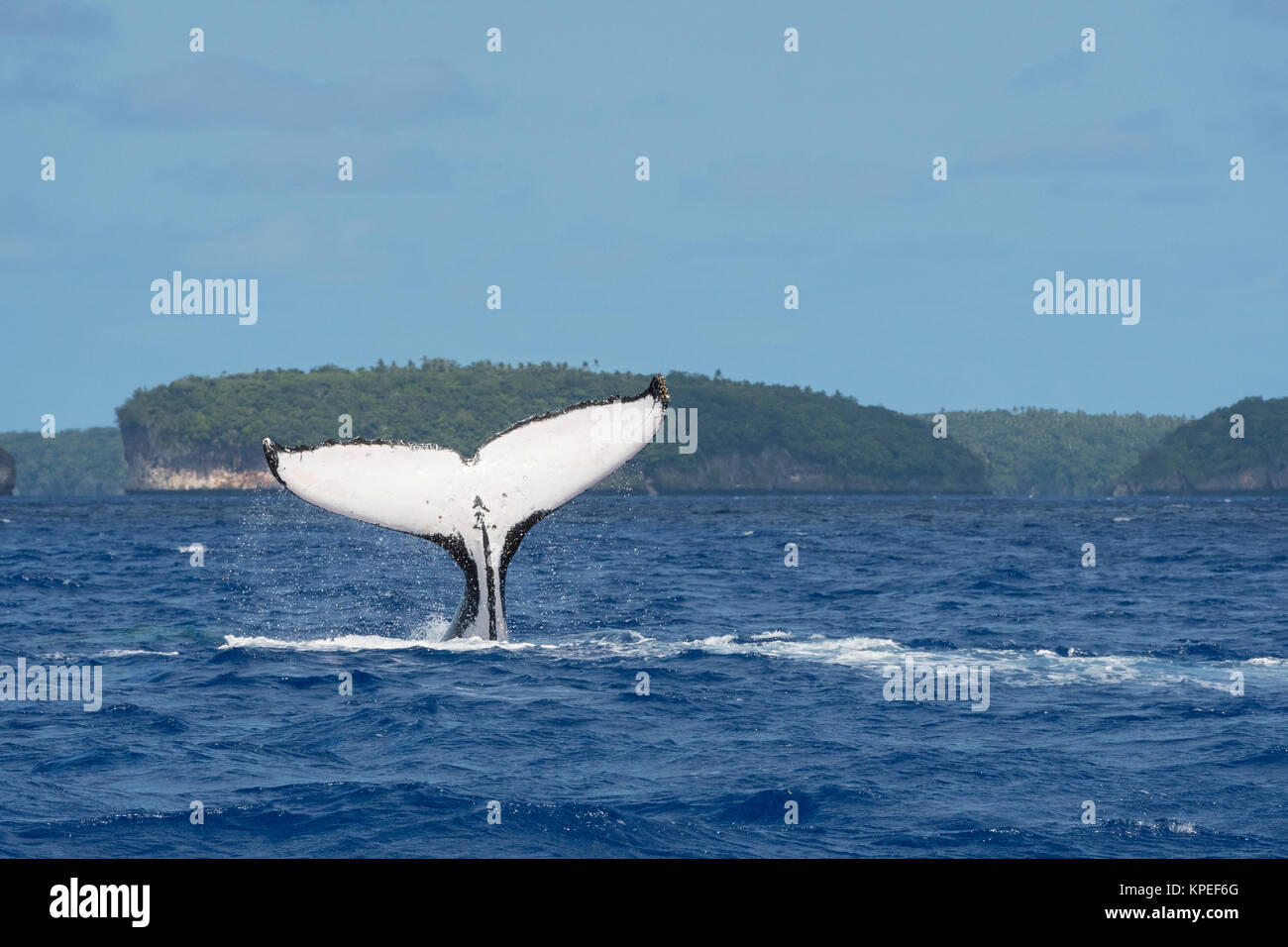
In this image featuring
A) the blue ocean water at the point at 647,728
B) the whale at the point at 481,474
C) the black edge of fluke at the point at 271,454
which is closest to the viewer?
the blue ocean water at the point at 647,728

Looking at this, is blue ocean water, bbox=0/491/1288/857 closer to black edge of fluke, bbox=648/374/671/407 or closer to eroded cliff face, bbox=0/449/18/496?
black edge of fluke, bbox=648/374/671/407

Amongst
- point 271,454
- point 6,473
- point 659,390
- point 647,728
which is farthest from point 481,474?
point 6,473

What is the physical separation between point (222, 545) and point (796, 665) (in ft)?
112

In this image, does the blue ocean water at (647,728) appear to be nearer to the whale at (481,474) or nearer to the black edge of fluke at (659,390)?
the whale at (481,474)

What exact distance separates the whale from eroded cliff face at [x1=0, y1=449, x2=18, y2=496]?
174m

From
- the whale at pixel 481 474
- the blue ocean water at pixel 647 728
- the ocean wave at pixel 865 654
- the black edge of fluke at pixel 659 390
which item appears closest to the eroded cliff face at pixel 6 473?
the blue ocean water at pixel 647 728

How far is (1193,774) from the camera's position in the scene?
400 inches

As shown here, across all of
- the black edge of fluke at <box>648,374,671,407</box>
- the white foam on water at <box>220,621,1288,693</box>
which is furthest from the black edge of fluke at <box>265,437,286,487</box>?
the white foam on water at <box>220,621,1288,693</box>

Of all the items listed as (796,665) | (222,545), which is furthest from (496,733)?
(222,545)

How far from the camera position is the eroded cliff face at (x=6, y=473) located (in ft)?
559

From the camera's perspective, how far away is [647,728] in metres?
11.7

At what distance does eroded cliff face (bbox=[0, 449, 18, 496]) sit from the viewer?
17050 cm

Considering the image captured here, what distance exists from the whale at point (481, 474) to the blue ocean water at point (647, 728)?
161 cm

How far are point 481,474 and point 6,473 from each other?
177 m
